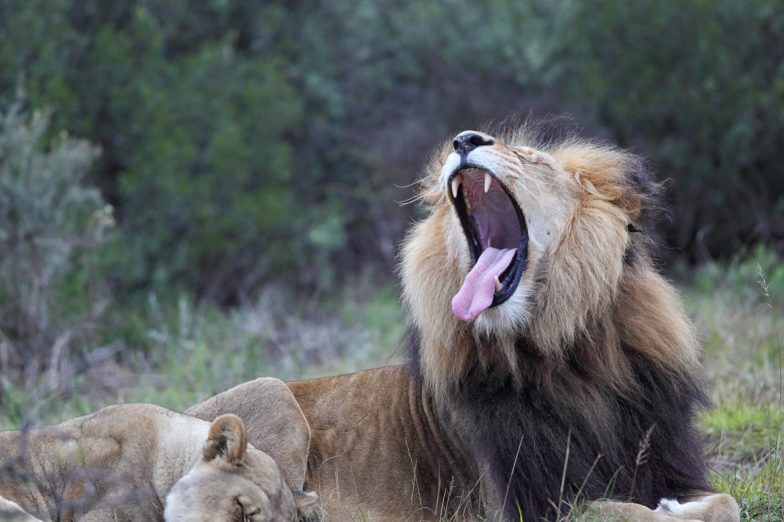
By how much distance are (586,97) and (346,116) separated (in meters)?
2.94

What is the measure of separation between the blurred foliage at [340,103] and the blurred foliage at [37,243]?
47.2 inches

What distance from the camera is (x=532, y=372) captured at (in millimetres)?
3844

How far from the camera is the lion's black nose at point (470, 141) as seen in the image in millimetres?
4016

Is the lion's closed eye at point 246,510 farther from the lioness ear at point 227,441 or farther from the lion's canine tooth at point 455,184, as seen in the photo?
the lion's canine tooth at point 455,184

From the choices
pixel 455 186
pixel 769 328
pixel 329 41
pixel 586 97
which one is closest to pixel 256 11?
pixel 329 41

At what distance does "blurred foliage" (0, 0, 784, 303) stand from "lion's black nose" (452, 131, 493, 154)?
18.9 feet

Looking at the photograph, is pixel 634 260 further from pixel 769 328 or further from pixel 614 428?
pixel 769 328

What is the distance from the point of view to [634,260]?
13.2 ft

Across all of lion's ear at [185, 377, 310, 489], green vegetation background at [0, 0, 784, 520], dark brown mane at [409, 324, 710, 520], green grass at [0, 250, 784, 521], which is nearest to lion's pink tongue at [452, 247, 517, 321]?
dark brown mane at [409, 324, 710, 520]

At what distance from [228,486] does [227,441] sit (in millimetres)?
147

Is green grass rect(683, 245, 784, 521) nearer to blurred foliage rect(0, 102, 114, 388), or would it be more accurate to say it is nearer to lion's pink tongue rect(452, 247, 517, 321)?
lion's pink tongue rect(452, 247, 517, 321)

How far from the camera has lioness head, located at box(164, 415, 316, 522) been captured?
3404 millimetres

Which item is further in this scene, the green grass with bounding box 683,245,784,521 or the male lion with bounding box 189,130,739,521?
the green grass with bounding box 683,245,784,521

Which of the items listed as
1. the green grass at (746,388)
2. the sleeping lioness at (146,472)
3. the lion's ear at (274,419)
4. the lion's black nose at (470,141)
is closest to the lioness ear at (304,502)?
the sleeping lioness at (146,472)
